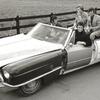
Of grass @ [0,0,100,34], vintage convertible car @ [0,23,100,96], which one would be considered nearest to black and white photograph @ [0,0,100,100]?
vintage convertible car @ [0,23,100,96]

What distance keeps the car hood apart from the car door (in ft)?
1.16

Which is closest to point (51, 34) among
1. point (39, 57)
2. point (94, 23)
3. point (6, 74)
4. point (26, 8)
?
point (39, 57)

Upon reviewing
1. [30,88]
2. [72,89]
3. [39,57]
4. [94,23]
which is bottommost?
[72,89]

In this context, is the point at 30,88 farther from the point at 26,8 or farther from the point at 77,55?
the point at 26,8

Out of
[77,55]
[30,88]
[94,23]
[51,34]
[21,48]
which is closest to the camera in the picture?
[30,88]

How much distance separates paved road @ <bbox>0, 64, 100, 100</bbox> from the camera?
411cm

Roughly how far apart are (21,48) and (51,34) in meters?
0.99

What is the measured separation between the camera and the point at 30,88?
4.09 meters

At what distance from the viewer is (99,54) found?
5.32 metres

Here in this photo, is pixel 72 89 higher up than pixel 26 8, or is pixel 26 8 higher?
pixel 26 8

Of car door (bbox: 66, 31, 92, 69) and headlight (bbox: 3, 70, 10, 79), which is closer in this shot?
headlight (bbox: 3, 70, 10, 79)

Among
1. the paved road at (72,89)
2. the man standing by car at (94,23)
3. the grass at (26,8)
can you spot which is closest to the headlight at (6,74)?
the paved road at (72,89)

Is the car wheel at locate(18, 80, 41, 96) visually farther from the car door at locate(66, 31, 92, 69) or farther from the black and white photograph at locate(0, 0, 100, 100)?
the car door at locate(66, 31, 92, 69)

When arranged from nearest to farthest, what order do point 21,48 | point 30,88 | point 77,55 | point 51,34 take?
point 30,88 < point 21,48 < point 77,55 < point 51,34
